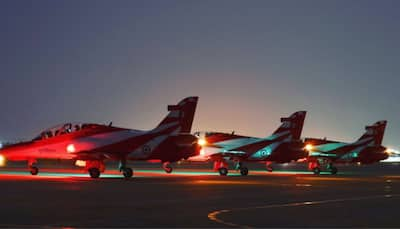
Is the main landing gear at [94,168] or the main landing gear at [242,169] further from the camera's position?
the main landing gear at [242,169]

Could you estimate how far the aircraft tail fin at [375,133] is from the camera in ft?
184

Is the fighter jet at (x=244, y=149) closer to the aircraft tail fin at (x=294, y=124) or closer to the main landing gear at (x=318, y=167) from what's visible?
the aircraft tail fin at (x=294, y=124)

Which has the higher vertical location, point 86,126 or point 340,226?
point 86,126

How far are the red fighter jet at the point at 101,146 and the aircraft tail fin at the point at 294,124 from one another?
46.6 feet

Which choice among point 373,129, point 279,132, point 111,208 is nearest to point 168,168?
point 279,132

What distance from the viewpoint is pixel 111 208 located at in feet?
53.9

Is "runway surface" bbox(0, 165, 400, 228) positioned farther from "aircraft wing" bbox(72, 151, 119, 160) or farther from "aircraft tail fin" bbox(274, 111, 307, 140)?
"aircraft tail fin" bbox(274, 111, 307, 140)

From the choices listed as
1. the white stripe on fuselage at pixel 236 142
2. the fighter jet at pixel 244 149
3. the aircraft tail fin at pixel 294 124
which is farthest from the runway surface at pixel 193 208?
the aircraft tail fin at pixel 294 124

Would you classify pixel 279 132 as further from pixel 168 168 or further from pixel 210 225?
pixel 210 225

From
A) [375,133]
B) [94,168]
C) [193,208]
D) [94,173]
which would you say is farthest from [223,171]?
[193,208]

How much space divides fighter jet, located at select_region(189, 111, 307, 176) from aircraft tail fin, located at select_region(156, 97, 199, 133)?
585 cm

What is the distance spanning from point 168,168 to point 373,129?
68.1 ft

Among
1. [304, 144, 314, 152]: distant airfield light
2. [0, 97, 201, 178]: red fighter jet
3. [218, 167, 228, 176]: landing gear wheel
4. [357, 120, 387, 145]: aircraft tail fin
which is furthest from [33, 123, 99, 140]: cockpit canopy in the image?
[357, 120, 387, 145]: aircraft tail fin

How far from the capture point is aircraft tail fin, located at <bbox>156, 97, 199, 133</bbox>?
3800 centimetres
